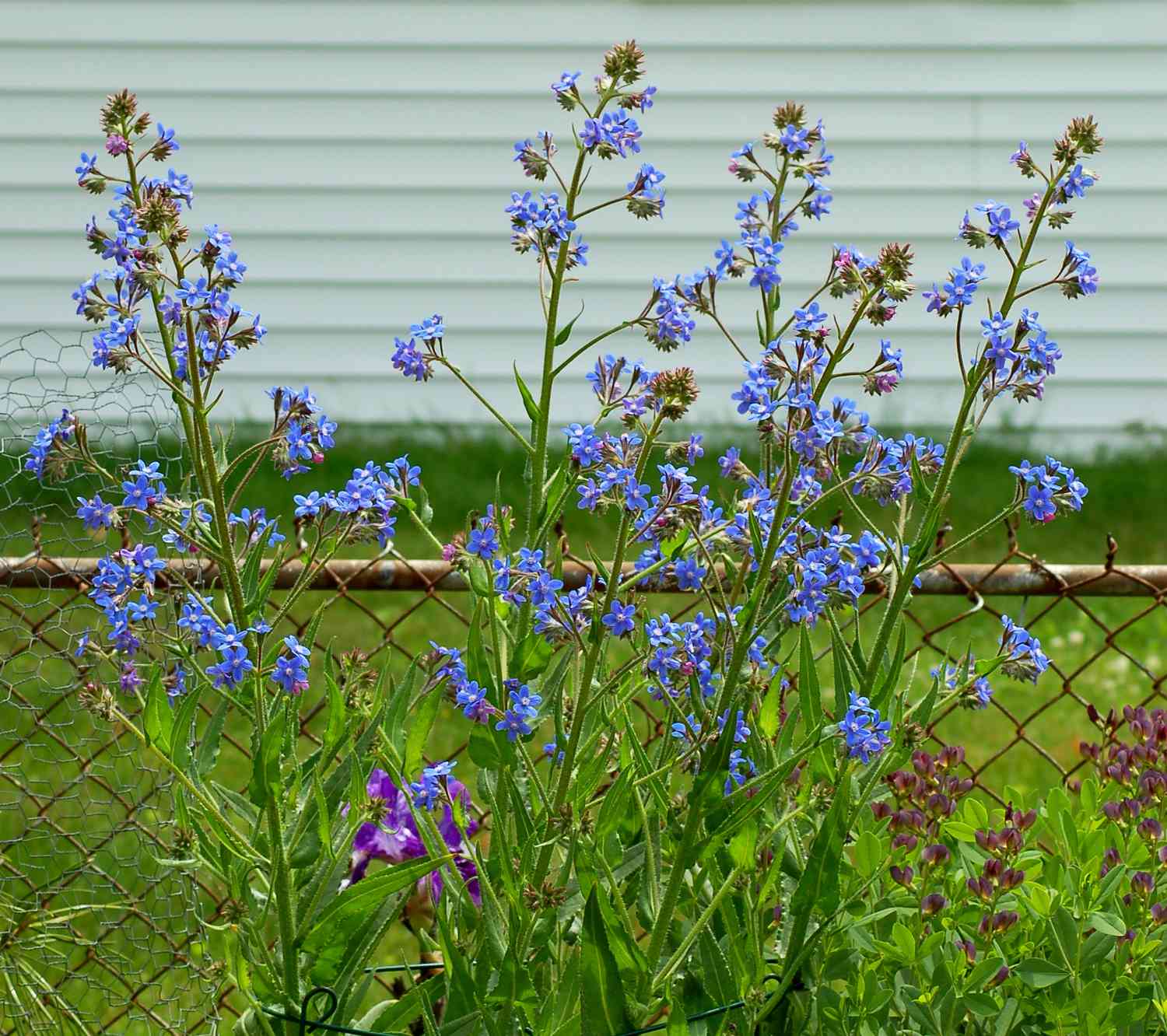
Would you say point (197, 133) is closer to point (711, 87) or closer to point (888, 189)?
point (711, 87)

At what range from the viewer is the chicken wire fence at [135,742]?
7.25ft

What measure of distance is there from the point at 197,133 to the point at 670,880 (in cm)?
511

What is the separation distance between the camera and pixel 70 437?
1.62m

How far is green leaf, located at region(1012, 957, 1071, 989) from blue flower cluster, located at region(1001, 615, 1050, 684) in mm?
345

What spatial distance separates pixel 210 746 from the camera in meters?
1.74

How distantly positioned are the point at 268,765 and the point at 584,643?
353 mm

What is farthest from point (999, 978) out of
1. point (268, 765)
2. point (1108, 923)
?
point (268, 765)

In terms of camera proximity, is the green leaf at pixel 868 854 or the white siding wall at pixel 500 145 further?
the white siding wall at pixel 500 145

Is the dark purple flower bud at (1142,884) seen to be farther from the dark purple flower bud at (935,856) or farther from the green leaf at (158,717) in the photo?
the green leaf at (158,717)

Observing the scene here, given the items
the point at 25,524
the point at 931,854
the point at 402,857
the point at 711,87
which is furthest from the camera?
the point at 711,87

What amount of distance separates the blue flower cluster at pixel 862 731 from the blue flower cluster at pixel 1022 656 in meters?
0.20

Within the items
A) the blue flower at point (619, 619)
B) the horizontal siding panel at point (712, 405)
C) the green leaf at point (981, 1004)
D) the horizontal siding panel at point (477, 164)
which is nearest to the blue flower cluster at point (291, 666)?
the blue flower at point (619, 619)

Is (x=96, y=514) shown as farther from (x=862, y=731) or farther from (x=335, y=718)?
(x=862, y=731)

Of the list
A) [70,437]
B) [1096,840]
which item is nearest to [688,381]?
[70,437]
